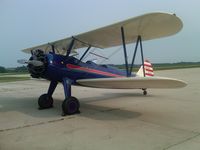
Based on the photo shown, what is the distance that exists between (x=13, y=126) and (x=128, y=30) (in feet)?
13.7

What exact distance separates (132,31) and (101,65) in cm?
179

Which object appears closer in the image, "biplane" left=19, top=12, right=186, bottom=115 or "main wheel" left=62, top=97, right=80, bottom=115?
"biplane" left=19, top=12, right=186, bottom=115

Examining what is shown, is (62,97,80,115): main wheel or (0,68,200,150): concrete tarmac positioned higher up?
(62,97,80,115): main wheel

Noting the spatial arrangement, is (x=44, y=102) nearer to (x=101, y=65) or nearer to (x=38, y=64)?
(x=38, y=64)

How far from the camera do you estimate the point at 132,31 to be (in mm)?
7652

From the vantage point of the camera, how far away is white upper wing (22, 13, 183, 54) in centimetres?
643

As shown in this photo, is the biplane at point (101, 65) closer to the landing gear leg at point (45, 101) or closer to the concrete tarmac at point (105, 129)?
the landing gear leg at point (45, 101)

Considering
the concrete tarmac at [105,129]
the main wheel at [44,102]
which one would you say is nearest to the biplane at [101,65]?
the main wheel at [44,102]

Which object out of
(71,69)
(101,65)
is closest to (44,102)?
(71,69)

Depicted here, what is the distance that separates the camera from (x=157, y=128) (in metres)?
5.23

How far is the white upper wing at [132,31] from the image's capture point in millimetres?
6430

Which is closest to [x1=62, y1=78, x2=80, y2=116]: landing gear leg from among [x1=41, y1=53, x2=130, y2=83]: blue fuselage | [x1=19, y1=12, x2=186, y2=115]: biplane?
[x1=19, y1=12, x2=186, y2=115]: biplane

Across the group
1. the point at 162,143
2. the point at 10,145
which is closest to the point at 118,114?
the point at 162,143

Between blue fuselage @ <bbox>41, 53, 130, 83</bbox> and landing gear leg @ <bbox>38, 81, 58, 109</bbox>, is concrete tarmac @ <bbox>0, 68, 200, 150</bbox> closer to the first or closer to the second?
landing gear leg @ <bbox>38, 81, 58, 109</bbox>
